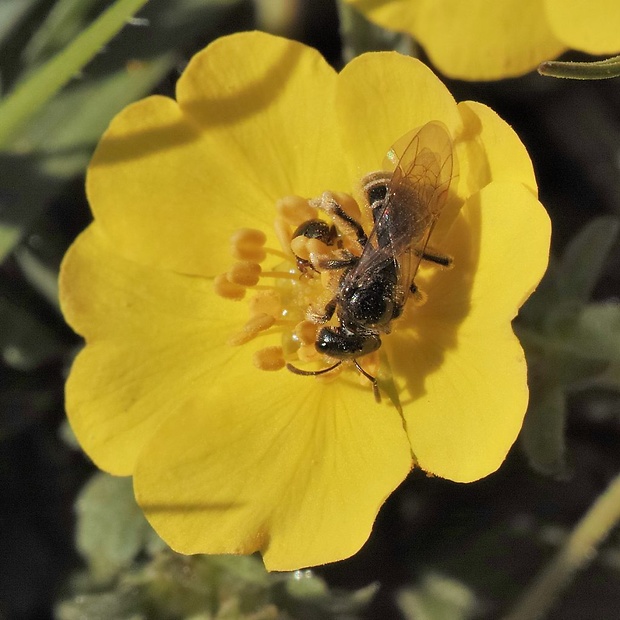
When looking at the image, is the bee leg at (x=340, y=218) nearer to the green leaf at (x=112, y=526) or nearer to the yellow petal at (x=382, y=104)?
the yellow petal at (x=382, y=104)

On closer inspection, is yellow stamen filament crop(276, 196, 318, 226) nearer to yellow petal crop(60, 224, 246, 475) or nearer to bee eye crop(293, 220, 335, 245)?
bee eye crop(293, 220, 335, 245)

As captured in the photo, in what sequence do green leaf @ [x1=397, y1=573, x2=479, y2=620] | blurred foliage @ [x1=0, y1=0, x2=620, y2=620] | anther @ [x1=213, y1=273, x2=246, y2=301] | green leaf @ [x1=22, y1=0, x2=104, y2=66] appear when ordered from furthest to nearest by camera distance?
green leaf @ [x1=397, y1=573, x2=479, y2=620], green leaf @ [x1=22, y1=0, x2=104, y2=66], blurred foliage @ [x1=0, y1=0, x2=620, y2=620], anther @ [x1=213, y1=273, x2=246, y2=301]

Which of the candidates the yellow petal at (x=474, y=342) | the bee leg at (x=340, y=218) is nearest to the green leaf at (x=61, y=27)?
the bee leg at (x=340, y=218)

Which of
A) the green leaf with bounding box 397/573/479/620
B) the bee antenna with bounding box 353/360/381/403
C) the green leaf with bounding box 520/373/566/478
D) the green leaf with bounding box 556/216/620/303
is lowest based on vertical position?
the green leaf with bounding box 397/573/479/620

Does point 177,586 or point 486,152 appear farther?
point 177,586

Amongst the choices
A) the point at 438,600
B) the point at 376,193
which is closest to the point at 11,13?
the point at 376,193

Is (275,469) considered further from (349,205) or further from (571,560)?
(571,560)

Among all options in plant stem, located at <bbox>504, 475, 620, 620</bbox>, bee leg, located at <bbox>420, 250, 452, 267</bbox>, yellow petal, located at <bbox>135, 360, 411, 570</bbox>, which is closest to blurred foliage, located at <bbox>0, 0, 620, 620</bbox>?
plant stem, located at <bbox>504, 475, 620, 620</bbox>
